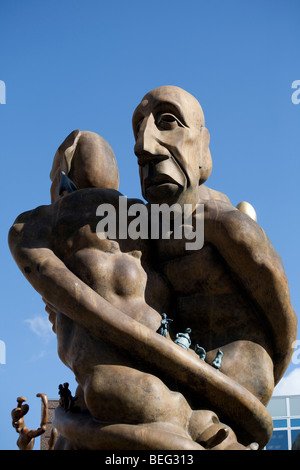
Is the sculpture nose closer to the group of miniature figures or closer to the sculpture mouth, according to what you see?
the sculpture mouth

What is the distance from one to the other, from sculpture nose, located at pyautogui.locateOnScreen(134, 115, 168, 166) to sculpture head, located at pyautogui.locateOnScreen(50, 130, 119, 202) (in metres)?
0.77

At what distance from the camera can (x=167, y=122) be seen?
6.15 m

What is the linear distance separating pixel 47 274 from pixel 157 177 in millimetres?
1131

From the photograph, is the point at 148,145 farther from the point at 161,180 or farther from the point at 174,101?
the point at 174,101

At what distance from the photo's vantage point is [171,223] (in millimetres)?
6195

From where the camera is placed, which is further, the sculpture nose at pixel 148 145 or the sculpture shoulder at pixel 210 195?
the sculpture shoulder at pixel 210 195

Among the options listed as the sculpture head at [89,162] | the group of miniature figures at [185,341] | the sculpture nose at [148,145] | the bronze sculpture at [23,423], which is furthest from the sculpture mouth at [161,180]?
the bronze sculpture at [23,423]

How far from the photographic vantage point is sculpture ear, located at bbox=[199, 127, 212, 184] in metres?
6.32

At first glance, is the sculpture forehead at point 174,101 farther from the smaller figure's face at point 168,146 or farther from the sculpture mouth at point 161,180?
the sculpture mouth at point 161,180

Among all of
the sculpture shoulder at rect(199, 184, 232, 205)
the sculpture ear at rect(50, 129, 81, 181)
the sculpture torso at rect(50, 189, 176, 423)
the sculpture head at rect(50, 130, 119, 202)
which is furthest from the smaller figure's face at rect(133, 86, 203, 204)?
the sculpture ear at rect(50, 129, 81, 181)
